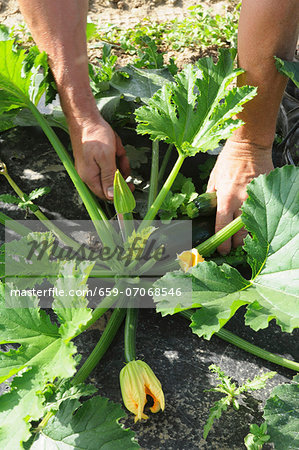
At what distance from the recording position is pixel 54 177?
7.07 feet

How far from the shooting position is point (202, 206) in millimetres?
1837

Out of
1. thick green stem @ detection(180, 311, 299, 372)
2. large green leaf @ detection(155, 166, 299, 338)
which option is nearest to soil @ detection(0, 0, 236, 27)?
large green leaf @ detection(155, 166, 299, 338)

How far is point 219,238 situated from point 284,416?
24.5 inches

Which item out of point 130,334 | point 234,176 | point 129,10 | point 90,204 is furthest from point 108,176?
point 129,10

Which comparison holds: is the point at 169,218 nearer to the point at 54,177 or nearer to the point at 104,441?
the point at 54,177

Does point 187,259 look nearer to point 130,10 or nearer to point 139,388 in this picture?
point 139,388

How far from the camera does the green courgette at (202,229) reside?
1.84 meters

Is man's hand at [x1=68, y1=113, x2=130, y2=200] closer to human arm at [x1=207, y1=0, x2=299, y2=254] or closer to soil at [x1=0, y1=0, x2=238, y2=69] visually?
human arm at [x1=207, y1=0, x2=299, y2=254]

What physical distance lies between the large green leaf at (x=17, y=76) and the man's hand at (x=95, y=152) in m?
0.20

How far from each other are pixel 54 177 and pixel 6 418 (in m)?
1.17

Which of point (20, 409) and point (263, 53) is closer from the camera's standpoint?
point (20, 409)

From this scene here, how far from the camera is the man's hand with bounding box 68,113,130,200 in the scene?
1.78 m

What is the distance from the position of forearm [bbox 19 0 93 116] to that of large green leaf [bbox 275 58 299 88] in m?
0.72

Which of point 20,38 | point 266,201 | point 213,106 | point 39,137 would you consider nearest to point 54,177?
point 39,137
